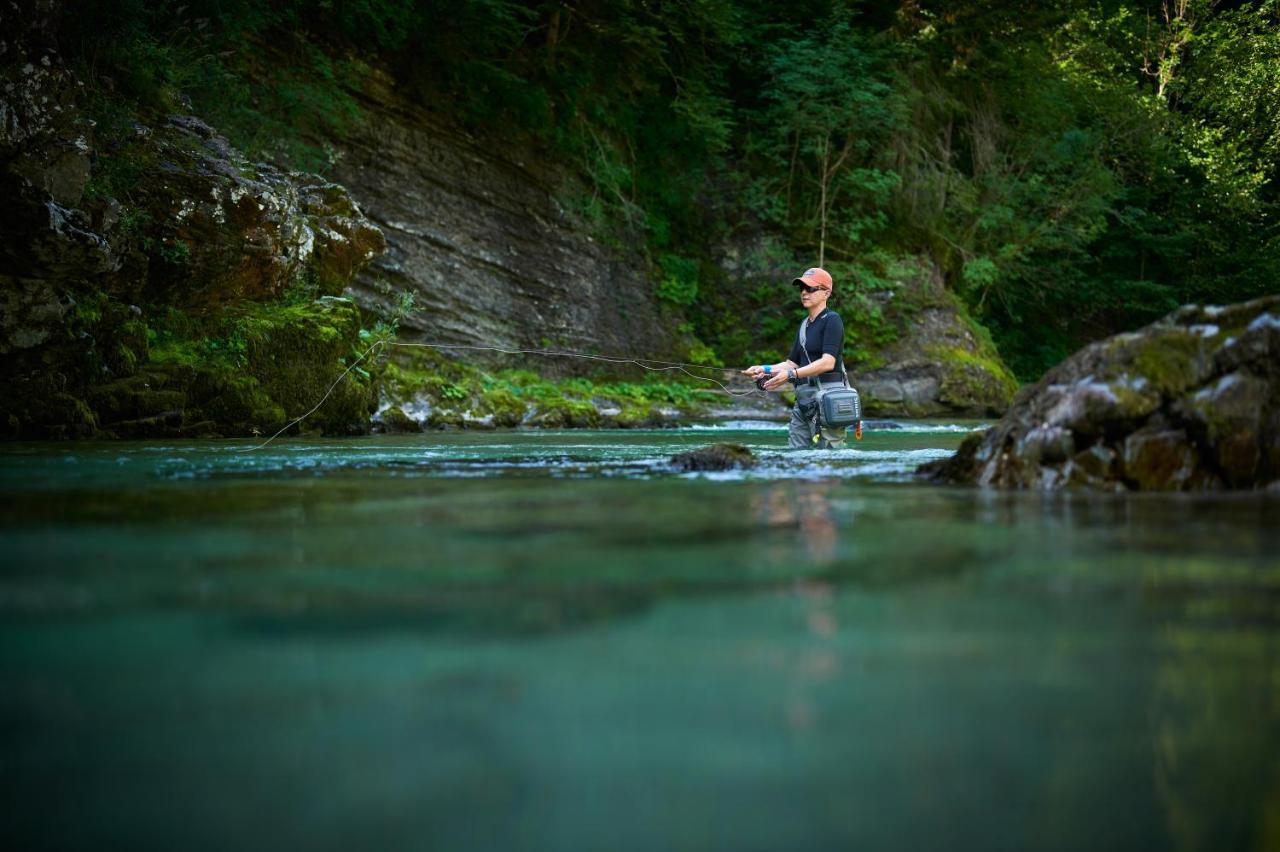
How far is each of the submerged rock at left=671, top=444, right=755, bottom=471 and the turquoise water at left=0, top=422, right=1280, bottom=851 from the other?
9.61 feet

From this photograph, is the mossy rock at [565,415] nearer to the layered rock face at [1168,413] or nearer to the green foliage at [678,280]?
the green foliage at [678,280]

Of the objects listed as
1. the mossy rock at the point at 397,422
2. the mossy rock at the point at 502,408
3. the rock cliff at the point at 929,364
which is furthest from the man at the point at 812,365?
the rock cliff at the point at 929,364

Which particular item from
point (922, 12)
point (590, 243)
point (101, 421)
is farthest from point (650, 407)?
point (922, 12)

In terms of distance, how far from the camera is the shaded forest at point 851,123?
54.4 ft

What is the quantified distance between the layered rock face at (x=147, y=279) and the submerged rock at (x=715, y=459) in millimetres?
5796

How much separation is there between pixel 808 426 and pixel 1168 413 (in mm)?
4283

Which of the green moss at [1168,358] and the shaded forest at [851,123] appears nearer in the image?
the green moss at [1168,358]

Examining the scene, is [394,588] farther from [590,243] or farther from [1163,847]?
[590,243]

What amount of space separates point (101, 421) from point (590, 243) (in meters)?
11.9

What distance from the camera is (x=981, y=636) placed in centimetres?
197

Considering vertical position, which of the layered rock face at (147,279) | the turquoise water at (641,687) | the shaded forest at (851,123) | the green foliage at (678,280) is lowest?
the turquoise water at (641,687)

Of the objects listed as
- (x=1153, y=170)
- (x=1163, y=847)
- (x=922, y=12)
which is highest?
(x=922, y=12)

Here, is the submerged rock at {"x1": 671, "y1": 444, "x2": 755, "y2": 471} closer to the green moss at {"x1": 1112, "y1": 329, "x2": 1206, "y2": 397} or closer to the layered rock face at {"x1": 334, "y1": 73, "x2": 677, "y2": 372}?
the green moss at {"x1": 1112, "y1": 329, "x2": 1206, "y2": 397}

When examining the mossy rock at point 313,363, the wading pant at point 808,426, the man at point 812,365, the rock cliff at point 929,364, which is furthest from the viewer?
the rock cliff at point 929,364
